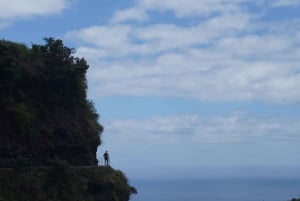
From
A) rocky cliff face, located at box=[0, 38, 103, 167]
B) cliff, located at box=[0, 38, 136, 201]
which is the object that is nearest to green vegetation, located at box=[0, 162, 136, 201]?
cliff, located at box=[0, 38, 136, 201]

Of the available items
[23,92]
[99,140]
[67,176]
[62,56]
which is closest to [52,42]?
[62,56]

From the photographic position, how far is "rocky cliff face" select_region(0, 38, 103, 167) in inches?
1271

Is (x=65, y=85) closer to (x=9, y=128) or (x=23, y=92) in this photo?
(x=23, y=92)

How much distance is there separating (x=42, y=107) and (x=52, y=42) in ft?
13.9

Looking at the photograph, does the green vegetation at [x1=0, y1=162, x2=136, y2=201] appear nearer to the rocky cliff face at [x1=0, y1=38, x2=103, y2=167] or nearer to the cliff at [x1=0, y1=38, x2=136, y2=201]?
the cliff at [x1=0, y1=38, x2=136, y2=201]

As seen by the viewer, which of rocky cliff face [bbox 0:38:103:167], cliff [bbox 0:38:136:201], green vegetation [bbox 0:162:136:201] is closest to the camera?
green vegetation [bbox 0:162:136:201]

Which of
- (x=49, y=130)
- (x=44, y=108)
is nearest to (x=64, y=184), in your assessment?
(x=49, y=130)

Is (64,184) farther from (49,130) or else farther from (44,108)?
(44,108)

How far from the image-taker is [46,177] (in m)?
31.4

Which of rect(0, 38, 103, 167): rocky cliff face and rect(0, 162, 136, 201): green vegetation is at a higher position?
rect(0, 38, 103, 167): rocky cliff face

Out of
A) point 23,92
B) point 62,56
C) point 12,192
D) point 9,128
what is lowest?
point 12,192

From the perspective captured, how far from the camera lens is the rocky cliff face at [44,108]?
32.3m

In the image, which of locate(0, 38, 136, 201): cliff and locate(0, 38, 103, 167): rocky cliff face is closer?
locate(0, 38, 136, 201): cliff

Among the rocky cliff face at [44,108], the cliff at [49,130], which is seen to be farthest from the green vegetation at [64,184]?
the rocky cliff face at [44,108]
